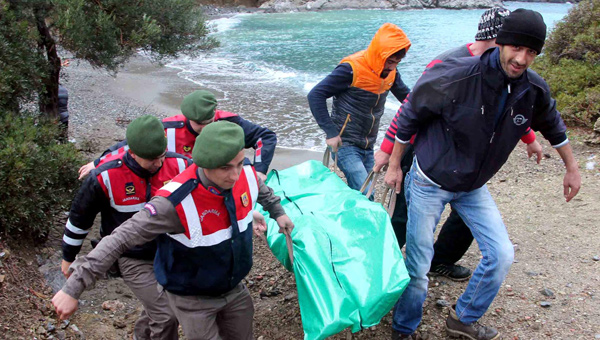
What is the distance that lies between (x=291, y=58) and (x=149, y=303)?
76.1 feet

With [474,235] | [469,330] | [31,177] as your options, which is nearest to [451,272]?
[469,330]

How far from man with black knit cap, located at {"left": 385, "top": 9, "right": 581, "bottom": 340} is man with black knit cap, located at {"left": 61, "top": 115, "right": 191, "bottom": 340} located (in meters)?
1.64

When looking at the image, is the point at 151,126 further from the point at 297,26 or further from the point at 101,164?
the point at 297,26

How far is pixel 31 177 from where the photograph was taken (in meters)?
4.78

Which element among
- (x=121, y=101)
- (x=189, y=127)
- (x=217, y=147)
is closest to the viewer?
(x=217, y=147)

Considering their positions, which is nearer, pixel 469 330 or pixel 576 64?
pixel 469 330

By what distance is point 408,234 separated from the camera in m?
3.75

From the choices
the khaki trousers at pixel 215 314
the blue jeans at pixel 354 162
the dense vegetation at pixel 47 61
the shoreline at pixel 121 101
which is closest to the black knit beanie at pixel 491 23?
the blue jeans at pixel 354 162

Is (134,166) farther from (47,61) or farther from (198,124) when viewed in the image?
(47,61)

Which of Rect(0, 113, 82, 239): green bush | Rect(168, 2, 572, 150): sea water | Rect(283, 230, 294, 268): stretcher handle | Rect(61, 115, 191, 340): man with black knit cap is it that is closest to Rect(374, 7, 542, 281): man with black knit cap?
Rect(283, 230, 294, 268): stretcher handle

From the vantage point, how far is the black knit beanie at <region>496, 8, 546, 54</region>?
3025 millimetres

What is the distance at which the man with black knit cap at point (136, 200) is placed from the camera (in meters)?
3.54

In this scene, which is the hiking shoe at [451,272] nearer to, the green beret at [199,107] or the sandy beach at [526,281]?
the sandy beach at [526,281]

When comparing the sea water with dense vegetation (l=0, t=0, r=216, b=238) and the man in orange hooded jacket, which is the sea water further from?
the man in orange hooded jacket
